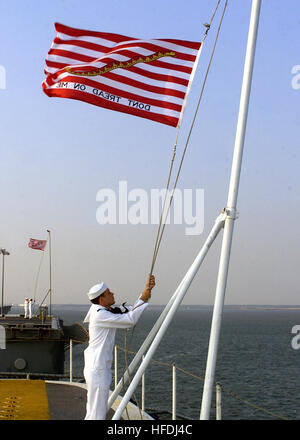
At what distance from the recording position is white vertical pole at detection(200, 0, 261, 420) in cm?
664

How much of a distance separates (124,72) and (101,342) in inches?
159

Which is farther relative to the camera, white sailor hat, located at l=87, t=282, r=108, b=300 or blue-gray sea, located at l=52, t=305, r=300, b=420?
blue-gray sea, located at l=52, t=305, r=300, b=420

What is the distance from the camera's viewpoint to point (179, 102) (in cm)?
786

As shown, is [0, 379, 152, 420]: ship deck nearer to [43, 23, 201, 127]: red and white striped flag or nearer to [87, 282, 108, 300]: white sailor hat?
[87, 282, 108, 300]: white sailor hat

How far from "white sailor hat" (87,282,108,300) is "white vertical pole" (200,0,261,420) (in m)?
1.66

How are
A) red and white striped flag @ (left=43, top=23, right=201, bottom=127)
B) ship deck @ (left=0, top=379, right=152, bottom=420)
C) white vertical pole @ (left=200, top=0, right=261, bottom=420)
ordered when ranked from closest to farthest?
1. white vertical pole @ (left=200, top=0, right=261, bottom=420)
2. red and white striped flag @ (left=43, top=23, right=201, bottom=127)
3. ship deck @ (left=0, top=379, right=152, bottom=420)

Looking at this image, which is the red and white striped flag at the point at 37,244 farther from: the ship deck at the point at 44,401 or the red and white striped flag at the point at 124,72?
the red and white striped flag at the point at 124,72

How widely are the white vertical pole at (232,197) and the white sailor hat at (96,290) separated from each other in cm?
166

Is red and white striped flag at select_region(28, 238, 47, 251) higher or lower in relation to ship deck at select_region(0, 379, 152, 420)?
higher

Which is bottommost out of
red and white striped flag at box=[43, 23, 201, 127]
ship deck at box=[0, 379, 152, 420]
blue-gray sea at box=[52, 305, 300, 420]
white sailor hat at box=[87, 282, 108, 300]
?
blue-gray sea at box=[52, 305, 300, 420]

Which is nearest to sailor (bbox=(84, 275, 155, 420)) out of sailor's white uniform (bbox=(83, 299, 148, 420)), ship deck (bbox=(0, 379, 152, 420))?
sailor's white uniform (bbox=(83, 299, 148, 420))

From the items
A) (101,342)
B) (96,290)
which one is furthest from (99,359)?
(96,290)
